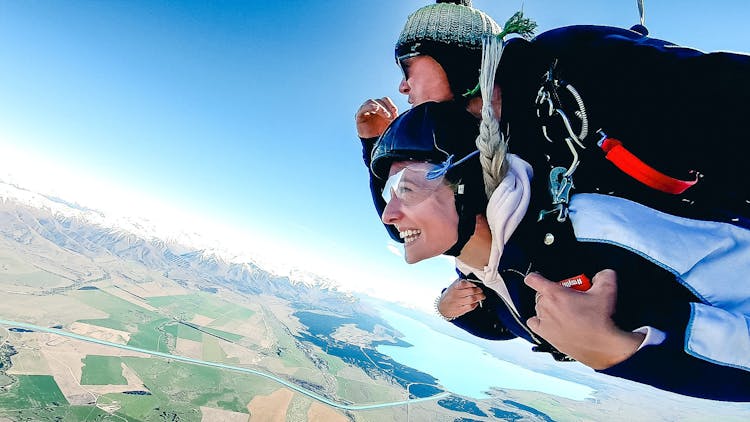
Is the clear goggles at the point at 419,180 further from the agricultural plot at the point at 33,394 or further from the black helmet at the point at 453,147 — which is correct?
the agricultural plot at the point at 33,394

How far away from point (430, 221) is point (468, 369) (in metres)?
60.4

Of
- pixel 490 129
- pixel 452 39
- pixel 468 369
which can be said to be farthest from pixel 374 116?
pixel 468 369

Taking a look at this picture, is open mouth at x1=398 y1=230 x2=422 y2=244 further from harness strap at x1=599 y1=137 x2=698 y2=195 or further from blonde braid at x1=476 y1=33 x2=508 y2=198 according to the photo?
harness strap at x1=599 y1=137 x2=698 y2=195

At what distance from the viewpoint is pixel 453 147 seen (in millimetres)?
1469

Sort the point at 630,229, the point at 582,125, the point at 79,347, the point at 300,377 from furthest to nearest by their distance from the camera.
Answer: the point at 300,377, the point at 79,347, the point at 582,125, the point at 630,229

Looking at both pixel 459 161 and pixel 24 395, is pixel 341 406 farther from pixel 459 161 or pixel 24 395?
pixel 459 161

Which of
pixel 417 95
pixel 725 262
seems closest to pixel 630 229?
pixel 725 262

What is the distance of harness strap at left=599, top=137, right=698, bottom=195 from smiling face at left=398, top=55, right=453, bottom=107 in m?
0.86

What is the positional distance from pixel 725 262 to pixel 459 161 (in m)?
0.92

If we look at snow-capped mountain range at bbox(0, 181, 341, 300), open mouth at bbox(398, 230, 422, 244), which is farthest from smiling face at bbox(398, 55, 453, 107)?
snow-capped mountain range at bbox(0, 181, 341, 300)

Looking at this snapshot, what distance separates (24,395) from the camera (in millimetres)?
21781

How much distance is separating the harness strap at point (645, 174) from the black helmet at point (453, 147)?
1.63 feet

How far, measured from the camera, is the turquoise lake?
4694cm

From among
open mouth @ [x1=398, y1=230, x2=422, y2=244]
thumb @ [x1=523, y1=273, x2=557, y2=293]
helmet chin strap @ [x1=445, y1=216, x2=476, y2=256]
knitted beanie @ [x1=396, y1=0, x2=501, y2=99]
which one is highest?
knitted beanie @ [x1=396, y1=0, x2=501, y2=99]
